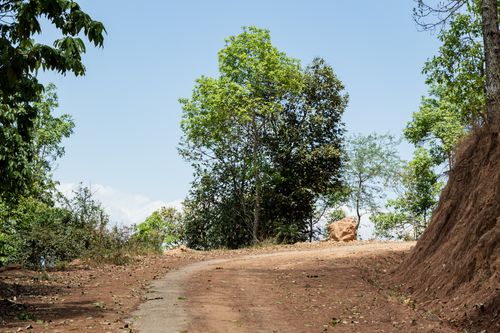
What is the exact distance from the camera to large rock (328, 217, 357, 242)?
1237 inches

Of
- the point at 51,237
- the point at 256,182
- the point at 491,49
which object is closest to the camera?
the point at 491,49

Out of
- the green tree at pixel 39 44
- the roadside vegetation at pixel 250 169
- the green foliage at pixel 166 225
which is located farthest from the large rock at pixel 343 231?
the green tree at pixel 39 44

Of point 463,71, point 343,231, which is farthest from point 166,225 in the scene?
point 463,71

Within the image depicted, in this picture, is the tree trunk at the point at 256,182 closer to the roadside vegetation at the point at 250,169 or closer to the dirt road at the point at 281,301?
the roadside vegetation at the point at 250,169

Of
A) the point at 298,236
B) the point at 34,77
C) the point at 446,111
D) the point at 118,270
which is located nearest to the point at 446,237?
the point at 34,77

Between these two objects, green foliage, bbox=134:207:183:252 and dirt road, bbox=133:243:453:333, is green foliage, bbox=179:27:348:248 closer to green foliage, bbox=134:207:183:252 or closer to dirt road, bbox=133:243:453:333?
green foliage, bbox=134:207:183:252

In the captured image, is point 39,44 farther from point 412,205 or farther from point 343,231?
point 412,205

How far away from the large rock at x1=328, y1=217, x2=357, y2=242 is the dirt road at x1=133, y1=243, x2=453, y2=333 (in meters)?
10.5

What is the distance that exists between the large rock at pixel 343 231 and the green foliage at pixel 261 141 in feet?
15.2

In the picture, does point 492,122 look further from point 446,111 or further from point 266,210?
point 446,111

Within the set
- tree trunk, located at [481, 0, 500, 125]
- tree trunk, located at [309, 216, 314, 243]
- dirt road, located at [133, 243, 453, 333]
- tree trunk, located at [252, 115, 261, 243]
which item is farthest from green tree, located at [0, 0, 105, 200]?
tree trunk, located at [309, 216, 314, 243]

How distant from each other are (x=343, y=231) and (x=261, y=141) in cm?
1006

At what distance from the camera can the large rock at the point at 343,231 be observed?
31.4 m

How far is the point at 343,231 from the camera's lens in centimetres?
3152
